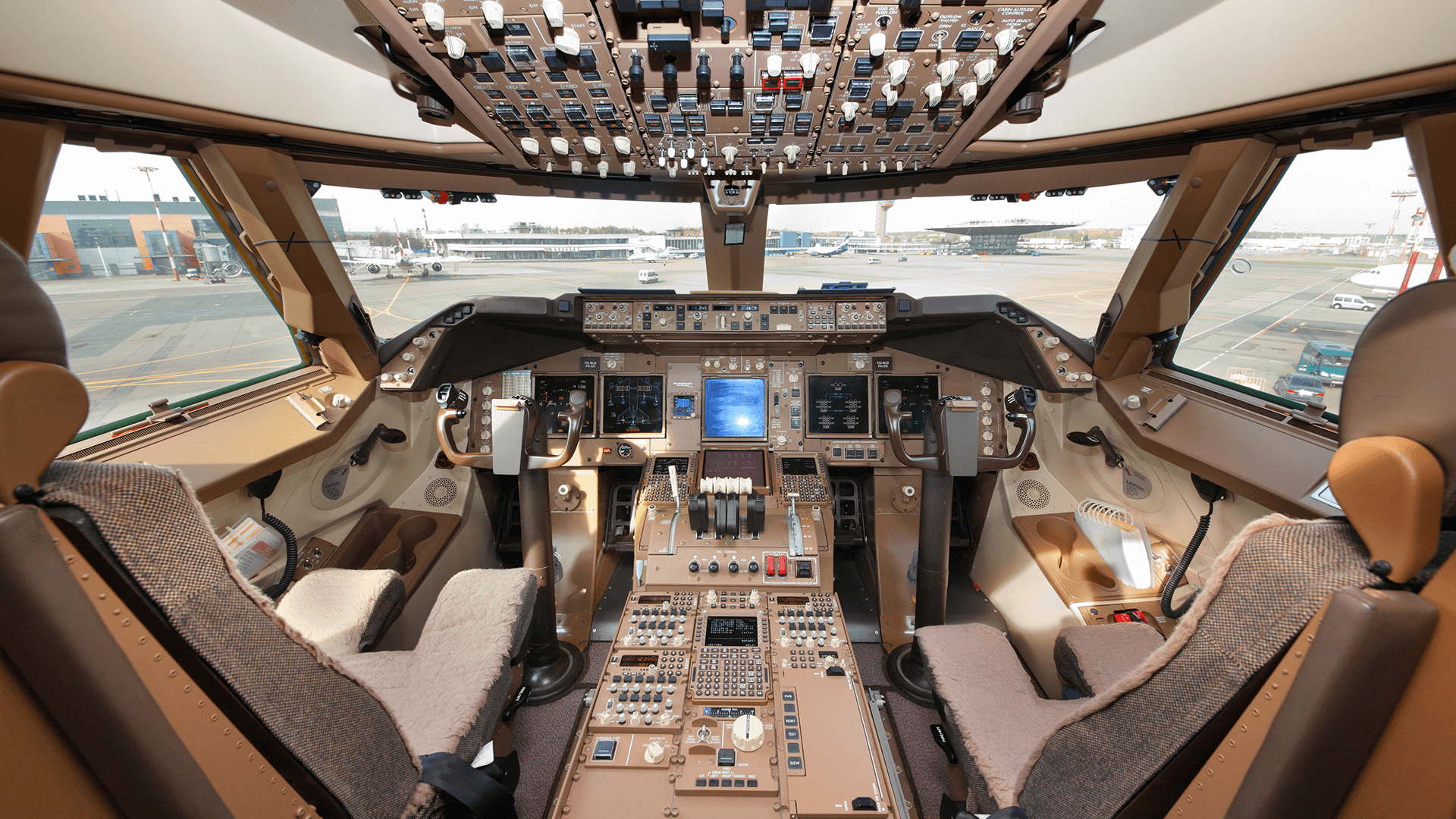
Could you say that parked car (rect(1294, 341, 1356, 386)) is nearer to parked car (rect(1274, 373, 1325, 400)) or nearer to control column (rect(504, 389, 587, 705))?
parked car (rect(1274, 373, 1325, 400))

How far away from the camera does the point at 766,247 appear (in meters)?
3.53

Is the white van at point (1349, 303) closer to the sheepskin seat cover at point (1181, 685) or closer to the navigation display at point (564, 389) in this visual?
the sheepskin seat cover at point (1181, 685)

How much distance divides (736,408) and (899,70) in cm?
228

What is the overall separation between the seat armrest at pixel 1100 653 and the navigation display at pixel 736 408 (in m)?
1.97

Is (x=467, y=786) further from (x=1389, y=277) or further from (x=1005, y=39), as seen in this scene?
(x=1389, y=277)

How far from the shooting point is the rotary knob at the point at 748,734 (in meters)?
1.40

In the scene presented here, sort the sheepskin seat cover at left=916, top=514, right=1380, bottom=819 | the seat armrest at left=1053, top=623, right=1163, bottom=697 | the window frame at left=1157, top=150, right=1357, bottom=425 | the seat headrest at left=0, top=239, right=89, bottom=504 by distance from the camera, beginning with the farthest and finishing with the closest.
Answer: the window frame at left=1157, top=150, right=1357, bottom=425, the seat armrest at left=1053, top=623, right=1163, bottom=697, the sheepskin seat cover at left=916, top=514, right=1380, bottom=819, the seat headrest at left=0, top=239, right=89, bottom=504

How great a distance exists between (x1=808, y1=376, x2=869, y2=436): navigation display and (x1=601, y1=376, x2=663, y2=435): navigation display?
3.39ft

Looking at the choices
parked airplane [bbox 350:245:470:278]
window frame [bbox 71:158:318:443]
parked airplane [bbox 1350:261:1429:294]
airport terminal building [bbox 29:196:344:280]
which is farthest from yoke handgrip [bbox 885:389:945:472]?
window frame [bbox 71:158:318:443]

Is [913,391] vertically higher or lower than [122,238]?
lower

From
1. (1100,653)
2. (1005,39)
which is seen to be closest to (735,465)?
(1100,653)

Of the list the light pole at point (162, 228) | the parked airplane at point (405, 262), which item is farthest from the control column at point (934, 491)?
the light pole at point (162, 228)

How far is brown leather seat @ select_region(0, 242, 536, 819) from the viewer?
0.58 meters

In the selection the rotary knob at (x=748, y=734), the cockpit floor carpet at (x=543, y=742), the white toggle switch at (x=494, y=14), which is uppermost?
the white toggle switch at (x=494, y=14)
